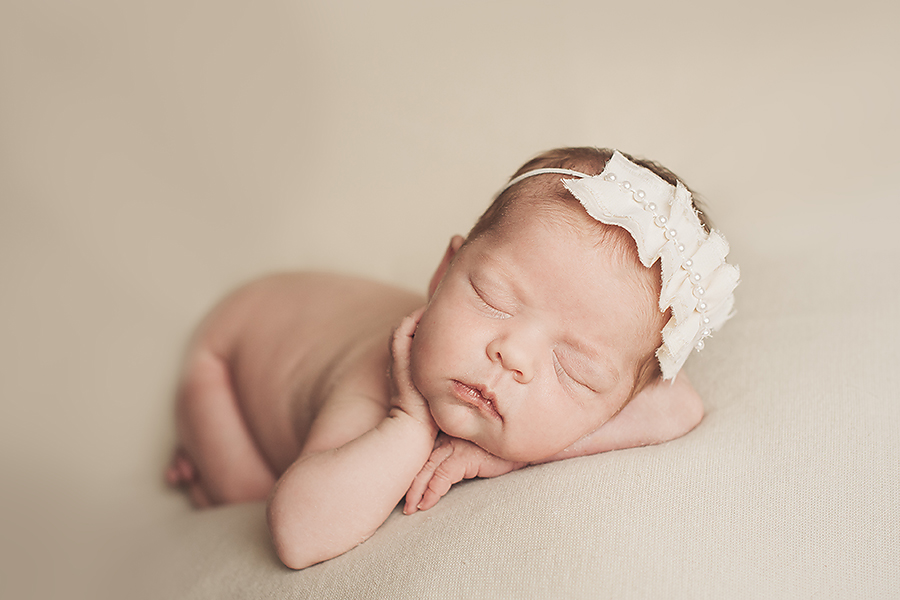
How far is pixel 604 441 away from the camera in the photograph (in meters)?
1.07

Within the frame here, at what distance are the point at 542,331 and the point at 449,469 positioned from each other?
287 millimetres

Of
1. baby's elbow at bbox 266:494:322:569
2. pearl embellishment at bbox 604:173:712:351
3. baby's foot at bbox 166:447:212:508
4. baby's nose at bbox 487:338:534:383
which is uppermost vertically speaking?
pearl embellishment at bbox 604:173:712:351

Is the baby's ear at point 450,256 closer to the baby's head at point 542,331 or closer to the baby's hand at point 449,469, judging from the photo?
the baby's head at point 542,331

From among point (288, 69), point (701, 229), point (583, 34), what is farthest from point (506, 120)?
point (701, 229)

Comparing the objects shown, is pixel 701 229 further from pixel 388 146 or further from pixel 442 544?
pixel 388 146

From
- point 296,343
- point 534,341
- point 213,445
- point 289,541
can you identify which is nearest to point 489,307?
point 534,341

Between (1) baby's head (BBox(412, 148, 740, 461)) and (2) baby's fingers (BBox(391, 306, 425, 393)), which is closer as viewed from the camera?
(1) baby's head (BBox(412, 148, 740, 461))

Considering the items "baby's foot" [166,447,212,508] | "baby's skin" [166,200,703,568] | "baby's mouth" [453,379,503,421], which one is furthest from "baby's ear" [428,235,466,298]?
"baby's foot" [166,447,212,508]

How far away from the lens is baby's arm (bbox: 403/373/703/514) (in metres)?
1.03

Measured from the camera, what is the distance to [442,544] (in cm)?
86

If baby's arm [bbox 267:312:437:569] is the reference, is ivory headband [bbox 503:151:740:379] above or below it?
above

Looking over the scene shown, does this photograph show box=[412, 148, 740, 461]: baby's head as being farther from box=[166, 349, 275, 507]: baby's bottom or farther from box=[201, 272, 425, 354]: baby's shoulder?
box=[166, 349, 275, 507]: baby's bottom

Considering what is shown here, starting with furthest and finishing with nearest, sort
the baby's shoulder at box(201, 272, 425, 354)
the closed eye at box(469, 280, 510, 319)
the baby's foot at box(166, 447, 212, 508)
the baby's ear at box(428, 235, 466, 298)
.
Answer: the baby's foot at box(166, 447, 212, 508), the baby's shoulder at box(201, 272, 425, 354), the baby's ear at box(428, 235, 466, 298), the closed eye at box(469, 280, 510, 319)

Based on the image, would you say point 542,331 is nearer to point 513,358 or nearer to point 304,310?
point 513,358
